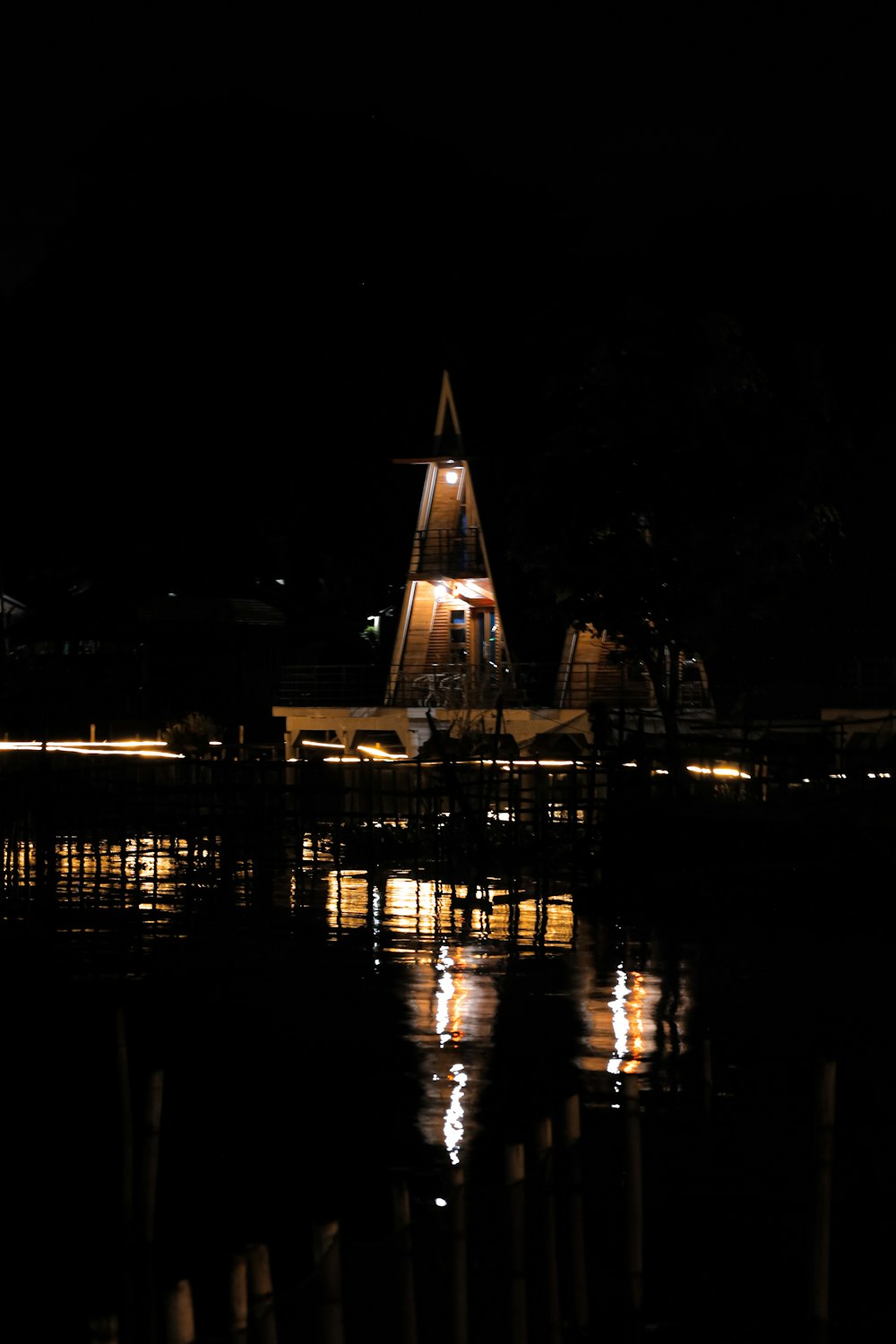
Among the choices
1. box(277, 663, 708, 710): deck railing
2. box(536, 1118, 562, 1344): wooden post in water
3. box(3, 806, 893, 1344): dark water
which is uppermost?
box(277, 663, 708, 710): deck railing

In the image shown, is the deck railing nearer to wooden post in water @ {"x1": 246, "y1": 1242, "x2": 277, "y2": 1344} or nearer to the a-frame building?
the a-frame building

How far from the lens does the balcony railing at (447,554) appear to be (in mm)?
44062

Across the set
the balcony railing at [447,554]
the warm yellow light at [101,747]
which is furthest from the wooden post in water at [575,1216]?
the balcony railing at [447,554]

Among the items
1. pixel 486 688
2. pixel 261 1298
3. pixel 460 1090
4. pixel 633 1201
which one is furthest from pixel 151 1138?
pixel 486 688

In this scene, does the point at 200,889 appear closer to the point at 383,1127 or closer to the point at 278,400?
the point at 383,1127

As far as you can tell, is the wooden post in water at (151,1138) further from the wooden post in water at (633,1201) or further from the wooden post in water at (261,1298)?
the wooden post in water at (261,1298)

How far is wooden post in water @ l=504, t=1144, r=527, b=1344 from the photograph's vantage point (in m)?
5.99

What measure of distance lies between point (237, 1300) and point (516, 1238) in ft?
4.31

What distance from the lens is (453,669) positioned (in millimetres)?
44531

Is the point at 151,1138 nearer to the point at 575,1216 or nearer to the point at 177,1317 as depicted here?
the point at 575,1216

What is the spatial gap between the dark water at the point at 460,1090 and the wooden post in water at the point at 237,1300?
3.10 ft

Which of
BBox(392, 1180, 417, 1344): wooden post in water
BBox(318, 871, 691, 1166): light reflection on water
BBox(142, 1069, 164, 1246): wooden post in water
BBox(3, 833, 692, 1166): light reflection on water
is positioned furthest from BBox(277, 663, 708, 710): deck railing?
BBox(392, 1180, 417, 1344): wooden post in water

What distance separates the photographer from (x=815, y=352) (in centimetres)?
3216

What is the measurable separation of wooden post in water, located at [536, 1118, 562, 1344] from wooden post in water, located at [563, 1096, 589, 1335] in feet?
0.27
